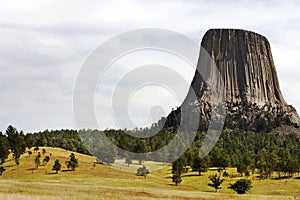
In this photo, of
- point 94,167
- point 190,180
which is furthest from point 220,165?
point 94,167

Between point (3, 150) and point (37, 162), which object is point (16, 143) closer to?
point (3, 150)

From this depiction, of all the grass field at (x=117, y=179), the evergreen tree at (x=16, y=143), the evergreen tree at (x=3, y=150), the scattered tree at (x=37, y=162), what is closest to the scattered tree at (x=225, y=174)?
the grass field at (x=117, y=179)

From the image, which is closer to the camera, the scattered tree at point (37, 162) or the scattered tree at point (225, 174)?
the scattered tree at point (225, 174)

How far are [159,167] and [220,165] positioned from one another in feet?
57.6

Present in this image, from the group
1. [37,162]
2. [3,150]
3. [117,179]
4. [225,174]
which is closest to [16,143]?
[3,150]

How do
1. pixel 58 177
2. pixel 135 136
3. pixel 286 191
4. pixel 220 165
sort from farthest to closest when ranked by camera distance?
pixel 135 136
pixel 220 165
pixel 58 177
pixel 286 191

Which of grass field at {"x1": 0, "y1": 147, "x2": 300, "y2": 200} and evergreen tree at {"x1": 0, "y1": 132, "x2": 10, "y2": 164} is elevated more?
evergreen tree at {"x1": 0, "y1": 132, "x2": 10, "y2": 164}

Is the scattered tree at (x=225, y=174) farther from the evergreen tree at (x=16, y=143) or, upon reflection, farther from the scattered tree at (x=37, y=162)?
the evergreen tree at (x=16, y=143)

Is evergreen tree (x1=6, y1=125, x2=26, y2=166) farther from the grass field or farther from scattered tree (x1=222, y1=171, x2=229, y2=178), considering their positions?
scattered tree (x1=222, y1=171, x2=229, y2=178)

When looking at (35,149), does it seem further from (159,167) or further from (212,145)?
(212,145)

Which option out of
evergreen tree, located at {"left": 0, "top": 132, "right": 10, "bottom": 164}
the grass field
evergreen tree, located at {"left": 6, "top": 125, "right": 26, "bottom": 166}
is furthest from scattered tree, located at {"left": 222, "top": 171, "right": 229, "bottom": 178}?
evergreen tree, located at {"left": 0, "top": 132, "right": 10, "bottom": 164}

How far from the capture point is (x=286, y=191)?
90875mm

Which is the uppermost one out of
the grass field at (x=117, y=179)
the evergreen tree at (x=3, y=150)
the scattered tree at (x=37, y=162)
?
the evergreen tree at (x=3, y=150)

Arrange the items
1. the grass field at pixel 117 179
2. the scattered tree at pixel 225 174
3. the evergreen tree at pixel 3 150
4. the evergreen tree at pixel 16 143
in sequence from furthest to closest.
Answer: the evergreen tree at pixel 3 150
the evergreen tree at pixel 16 143
the scattered tree at pixel 225 174
the grass field at pixel 117 179
